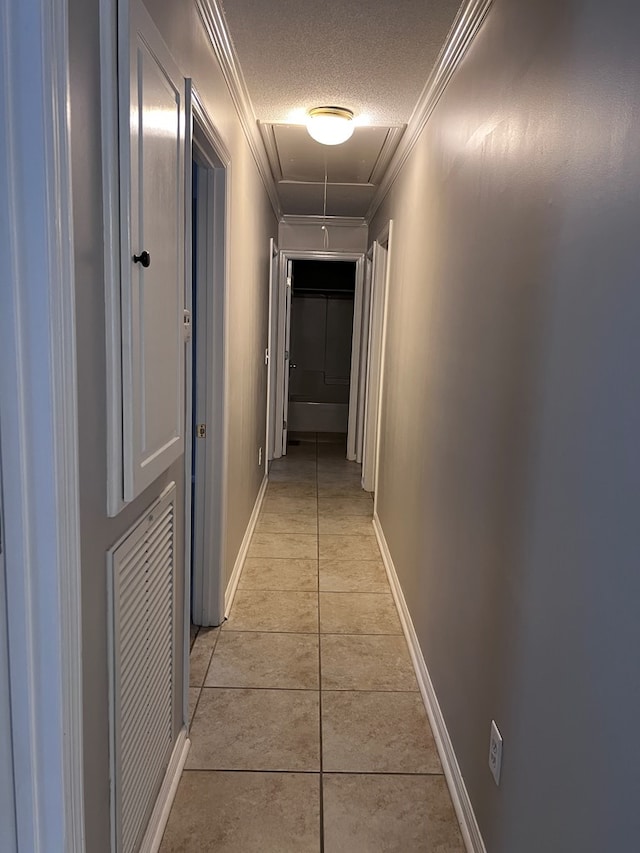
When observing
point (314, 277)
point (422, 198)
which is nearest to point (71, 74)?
point (422, 198)

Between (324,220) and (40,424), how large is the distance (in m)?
5.21

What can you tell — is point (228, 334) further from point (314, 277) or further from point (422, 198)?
point (314, 277)

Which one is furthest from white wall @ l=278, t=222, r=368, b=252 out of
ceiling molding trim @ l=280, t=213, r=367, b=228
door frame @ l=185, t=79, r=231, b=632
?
door frame @ l=185, t=79, r=231, b=632

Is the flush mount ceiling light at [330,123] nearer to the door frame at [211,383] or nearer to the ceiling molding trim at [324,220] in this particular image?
the door frame at [211,383]

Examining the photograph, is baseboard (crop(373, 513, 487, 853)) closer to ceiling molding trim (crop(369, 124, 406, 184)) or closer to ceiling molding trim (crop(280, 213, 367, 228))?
ceiling molding trim (crop(369, 124, 406, 184))

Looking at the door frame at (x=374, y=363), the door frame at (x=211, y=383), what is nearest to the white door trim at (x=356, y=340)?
the door frame at (x=374, y=363)

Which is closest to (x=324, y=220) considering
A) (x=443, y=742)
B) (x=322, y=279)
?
(x=322, y=279)

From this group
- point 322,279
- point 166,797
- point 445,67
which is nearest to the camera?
point 166,797

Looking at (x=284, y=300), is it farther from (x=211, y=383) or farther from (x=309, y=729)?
(x=309, y=729)

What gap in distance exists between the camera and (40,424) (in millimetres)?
904

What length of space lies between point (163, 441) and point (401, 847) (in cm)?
127

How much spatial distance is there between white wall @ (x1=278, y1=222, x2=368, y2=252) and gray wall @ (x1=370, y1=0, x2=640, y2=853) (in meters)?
3.62

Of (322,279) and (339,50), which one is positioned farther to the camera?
(322,279)

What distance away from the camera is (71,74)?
3.02ft
